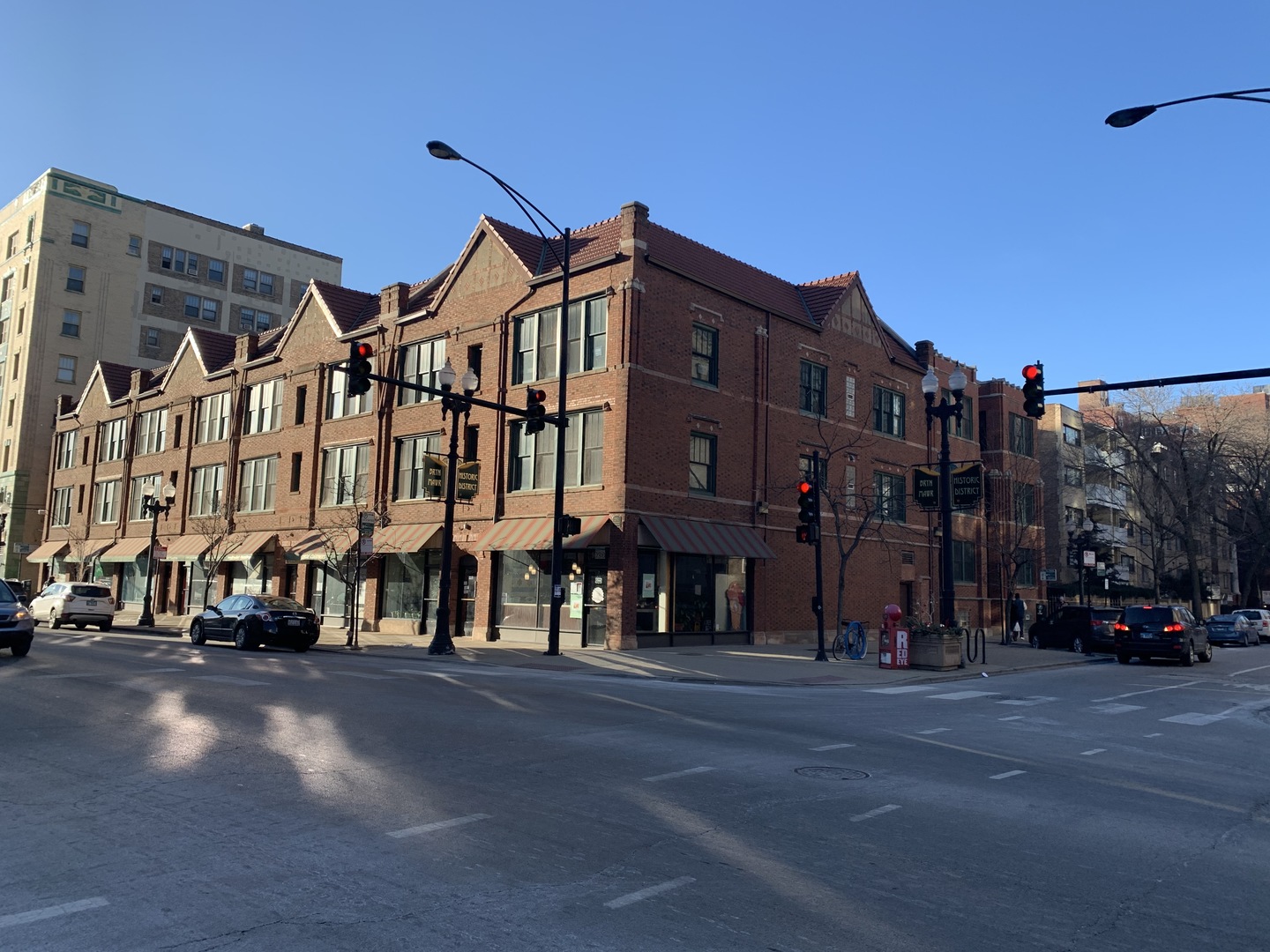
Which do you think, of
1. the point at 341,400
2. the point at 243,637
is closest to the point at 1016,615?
the point at 341,400

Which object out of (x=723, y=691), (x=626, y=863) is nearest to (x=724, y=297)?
(x=723, y=691)

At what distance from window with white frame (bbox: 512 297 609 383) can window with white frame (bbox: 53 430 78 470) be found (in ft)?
135

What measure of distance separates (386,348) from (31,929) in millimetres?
32896

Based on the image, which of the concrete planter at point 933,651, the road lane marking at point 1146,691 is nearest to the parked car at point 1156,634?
the road lane marking at point 1146,691

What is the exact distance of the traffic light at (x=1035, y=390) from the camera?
17938 millimetres

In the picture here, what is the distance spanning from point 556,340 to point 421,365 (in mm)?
7161

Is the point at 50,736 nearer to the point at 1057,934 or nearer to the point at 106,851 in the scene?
the point at 106,851

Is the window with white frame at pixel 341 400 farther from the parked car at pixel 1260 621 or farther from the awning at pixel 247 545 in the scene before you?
the parked car at pixel 1260 621

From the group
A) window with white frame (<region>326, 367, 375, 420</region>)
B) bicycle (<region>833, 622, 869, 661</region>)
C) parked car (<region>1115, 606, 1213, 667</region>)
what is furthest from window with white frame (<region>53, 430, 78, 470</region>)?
parked car (<region>1115, 606, 1213, 667</region>)

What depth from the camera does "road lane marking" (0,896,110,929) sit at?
16.0ft

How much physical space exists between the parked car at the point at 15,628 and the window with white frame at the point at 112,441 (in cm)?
3727

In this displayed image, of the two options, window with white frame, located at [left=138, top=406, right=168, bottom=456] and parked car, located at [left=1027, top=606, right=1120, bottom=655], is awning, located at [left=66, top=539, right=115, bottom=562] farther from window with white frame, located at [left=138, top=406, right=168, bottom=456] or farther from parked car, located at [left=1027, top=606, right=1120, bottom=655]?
parked car, located at [left=1027, top=606, right=1120, bottom=655]

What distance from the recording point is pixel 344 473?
3753cm

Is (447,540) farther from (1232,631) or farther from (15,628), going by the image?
(1232,631)
